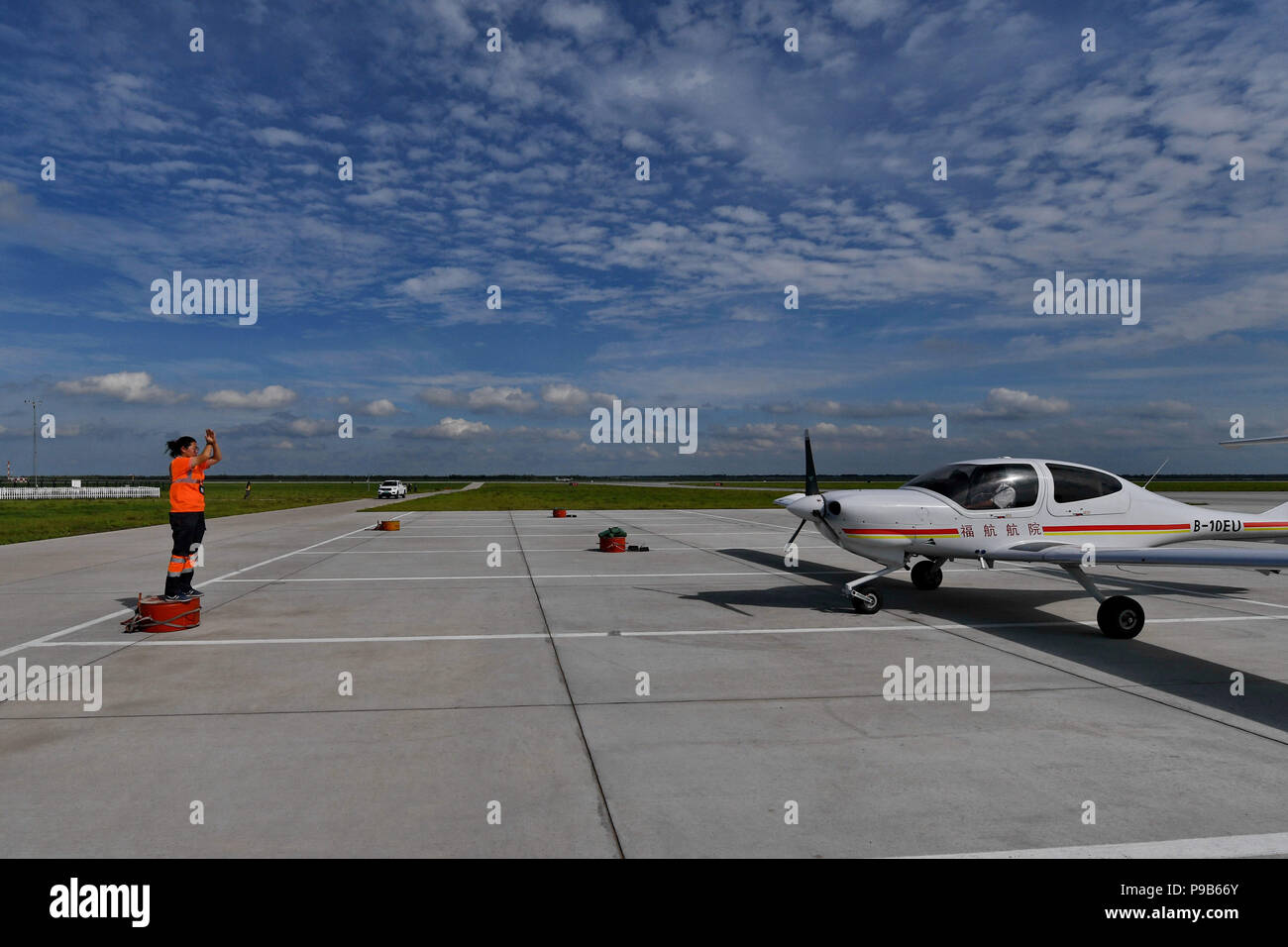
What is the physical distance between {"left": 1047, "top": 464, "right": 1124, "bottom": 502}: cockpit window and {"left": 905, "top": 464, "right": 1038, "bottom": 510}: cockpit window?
1.18 ft

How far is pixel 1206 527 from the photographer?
10656 mm

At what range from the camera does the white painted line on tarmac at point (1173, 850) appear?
3652 mm

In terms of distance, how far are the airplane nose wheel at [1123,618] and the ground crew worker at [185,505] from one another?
11.4 m

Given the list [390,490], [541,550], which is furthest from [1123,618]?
[390,490]

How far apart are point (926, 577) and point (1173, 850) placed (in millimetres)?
8950

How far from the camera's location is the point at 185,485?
388 inches

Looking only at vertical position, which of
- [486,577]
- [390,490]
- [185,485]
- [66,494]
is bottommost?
Result: [486,577]

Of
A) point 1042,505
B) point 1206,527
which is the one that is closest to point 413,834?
point 1042,505

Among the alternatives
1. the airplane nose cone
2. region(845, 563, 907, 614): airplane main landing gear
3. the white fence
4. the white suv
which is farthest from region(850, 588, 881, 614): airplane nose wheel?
the white fence

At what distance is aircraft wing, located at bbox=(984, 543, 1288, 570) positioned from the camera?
6910 millimetres


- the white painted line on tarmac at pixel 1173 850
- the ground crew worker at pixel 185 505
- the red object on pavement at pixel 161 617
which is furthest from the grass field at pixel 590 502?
the white painted line on tarmac at pixel 1173 850

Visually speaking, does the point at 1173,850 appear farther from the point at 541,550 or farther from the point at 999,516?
the point at 541,550
